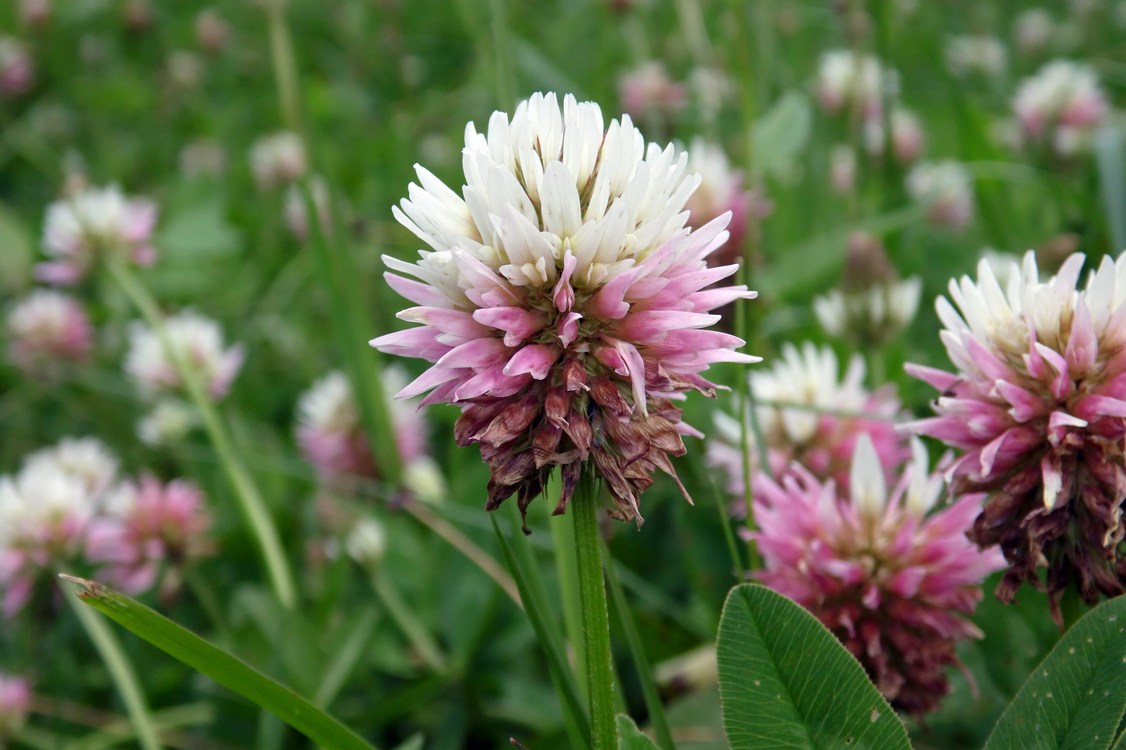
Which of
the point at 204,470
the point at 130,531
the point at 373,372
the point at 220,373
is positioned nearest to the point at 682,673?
the point at 373,372

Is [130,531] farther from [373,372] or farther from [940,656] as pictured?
[940,656]

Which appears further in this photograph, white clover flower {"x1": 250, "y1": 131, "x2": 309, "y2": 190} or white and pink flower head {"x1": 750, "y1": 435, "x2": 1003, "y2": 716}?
white clover flower {"x1": 250, "y1": 131, "x2": 309, "y2": 190}

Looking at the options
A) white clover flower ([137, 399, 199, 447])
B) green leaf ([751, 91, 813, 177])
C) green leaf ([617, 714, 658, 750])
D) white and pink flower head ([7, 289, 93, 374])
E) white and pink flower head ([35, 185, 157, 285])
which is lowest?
green leaf ([617, 714, 658, 750])

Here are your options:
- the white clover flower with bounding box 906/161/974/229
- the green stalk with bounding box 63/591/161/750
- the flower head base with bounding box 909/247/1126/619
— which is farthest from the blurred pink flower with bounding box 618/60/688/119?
the flower head base with bounding box 909/247/1126/619

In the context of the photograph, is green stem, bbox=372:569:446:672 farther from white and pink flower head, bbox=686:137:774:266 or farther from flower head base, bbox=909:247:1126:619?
flower head base, bbox=909:247:1126:619

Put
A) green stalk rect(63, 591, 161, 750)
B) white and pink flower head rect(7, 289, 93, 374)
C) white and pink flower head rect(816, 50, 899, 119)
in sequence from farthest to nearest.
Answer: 1. white and pink flower head rect(816, 50, 899, 119)
2. white and pink flower head rect(7, 289, 93, 374)
3. green stalk rect(63, 591, 161, 750)

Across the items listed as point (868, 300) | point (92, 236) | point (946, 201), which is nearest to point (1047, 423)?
point (868, 300)

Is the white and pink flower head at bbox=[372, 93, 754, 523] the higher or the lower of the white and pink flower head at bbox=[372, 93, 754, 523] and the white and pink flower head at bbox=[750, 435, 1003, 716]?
the higher

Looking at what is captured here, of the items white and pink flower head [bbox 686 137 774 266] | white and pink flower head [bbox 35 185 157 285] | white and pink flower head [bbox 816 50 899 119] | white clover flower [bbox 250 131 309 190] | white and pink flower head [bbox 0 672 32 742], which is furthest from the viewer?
white clover flower [bbox 250 131 309 190]
